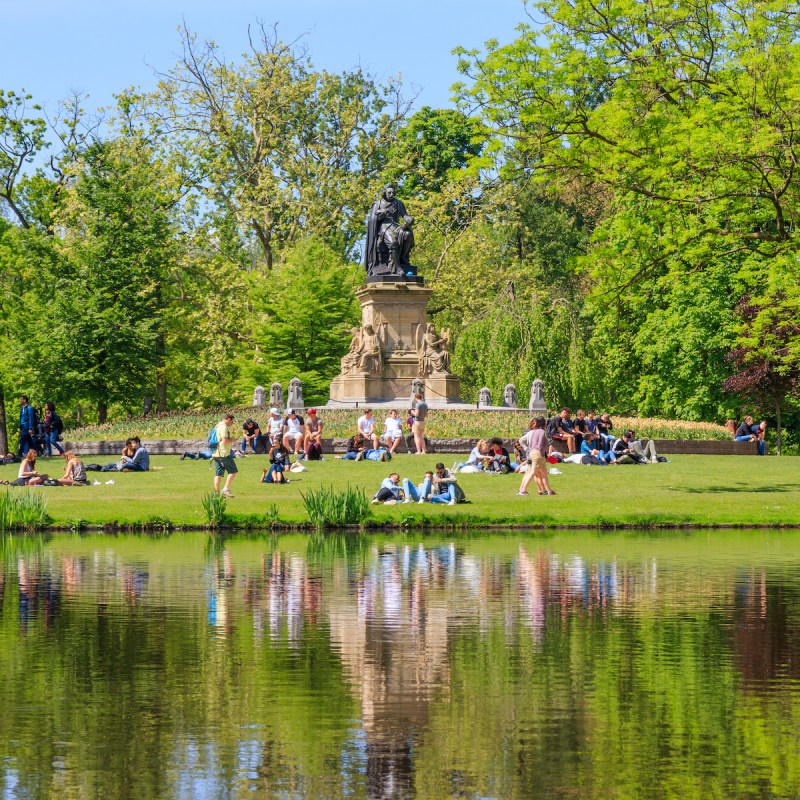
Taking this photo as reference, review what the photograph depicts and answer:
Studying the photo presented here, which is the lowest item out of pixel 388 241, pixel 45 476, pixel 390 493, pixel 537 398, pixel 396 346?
pixel 390 493

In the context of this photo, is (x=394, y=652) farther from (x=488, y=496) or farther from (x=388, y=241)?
(x=388, y=241)

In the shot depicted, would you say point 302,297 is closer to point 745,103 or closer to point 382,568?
point 745,103

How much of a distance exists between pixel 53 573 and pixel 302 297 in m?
41.7

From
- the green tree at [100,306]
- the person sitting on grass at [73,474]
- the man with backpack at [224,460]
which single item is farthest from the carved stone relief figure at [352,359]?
the man with backpack at [224,460]

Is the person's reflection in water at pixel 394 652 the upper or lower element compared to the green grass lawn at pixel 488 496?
lower

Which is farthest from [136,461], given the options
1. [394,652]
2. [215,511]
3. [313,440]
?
[394,652]

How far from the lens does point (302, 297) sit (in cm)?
5903

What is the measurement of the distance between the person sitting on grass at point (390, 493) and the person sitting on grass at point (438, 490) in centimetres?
15

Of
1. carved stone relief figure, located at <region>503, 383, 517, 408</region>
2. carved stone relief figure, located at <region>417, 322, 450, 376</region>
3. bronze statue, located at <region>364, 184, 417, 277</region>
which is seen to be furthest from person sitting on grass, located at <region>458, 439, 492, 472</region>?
carved stone relief figure, located at <region>503, 383, 517, 408</region>

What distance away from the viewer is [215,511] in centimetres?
2434

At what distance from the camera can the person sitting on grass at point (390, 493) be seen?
2708cm

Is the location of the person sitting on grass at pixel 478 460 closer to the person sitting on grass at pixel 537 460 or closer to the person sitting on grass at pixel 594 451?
the person sitting on grass at pixel 594 451

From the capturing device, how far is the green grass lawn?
82.9 feet

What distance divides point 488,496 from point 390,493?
2.22 meters
